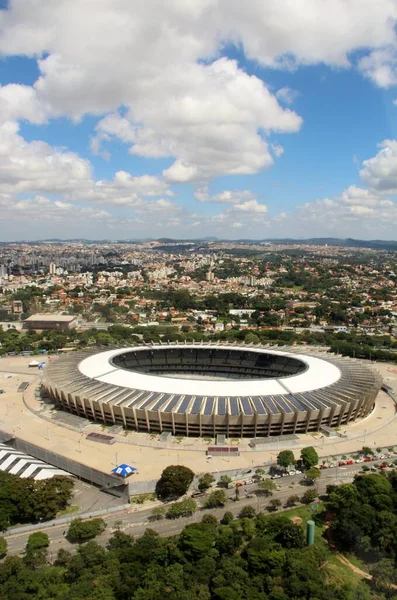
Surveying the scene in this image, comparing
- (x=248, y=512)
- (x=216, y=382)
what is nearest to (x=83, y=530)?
(x=248, y=512)

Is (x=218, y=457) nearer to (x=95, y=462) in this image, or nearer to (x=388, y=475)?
(x=95, y=462)

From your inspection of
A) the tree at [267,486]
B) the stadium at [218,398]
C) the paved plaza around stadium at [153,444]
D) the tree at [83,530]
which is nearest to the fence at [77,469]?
the paved plaza around stadium at [153,444]

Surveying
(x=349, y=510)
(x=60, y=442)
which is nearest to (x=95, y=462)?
(x=60, y=442)

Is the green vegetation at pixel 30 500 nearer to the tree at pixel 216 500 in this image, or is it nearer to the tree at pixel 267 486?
the tree at pixel 216 500

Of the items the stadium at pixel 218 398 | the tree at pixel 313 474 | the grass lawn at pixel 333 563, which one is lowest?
the grass lawn at pixel 333 563

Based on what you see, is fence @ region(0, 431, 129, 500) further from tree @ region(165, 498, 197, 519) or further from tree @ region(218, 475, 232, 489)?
tree @ region(218, 475, 232, 489)

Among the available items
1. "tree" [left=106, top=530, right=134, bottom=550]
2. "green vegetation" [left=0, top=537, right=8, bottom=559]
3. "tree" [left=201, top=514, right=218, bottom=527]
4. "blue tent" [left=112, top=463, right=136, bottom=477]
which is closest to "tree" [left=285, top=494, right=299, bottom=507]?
"tree" [left=201, top=514, right=218, bottom=527]

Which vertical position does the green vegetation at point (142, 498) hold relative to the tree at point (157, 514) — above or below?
below

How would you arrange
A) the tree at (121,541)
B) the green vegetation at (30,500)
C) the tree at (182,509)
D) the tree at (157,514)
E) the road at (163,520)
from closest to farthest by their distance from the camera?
the tree at (121,541) → the road at (163,520) → the green vegetation at (30,500) → the tree at (182,509) → the tree at (157,514)
